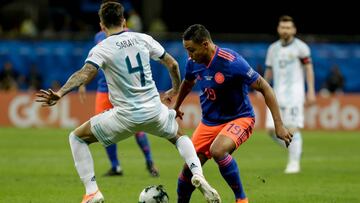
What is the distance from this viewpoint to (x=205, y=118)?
10.7m

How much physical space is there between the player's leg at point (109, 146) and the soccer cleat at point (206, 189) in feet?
15.8

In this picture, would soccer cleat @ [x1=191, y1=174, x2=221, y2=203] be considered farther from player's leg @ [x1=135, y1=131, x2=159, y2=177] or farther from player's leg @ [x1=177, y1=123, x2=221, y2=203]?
player's leg @ [x1=135, y1=131, x2=159, y2=177]

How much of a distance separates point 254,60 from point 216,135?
854 inches

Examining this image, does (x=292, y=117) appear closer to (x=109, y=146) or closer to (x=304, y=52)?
(x=304, y=52)

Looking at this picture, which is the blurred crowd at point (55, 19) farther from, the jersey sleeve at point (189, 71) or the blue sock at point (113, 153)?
the jersey sleeve at point (189, 71)

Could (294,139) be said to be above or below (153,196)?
below

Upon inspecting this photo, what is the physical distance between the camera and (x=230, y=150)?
33.6ft

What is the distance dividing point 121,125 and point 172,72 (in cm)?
103

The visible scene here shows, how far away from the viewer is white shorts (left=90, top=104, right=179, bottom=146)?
10.2 meters

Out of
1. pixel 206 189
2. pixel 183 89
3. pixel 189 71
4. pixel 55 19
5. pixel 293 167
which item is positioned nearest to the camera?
pixel 206 189

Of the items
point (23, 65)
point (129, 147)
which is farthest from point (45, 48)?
point (129, 147)

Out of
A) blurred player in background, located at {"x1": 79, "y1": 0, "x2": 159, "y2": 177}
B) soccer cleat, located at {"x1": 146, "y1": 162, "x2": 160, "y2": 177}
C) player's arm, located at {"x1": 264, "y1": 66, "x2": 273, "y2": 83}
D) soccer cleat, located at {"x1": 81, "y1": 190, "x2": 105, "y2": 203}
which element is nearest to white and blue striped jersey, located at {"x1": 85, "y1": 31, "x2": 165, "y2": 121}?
soccer cleat, located at {"x1": 81, "y1": 190, "x2": 105, "y2": 203}

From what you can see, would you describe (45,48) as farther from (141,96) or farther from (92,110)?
(141,96)

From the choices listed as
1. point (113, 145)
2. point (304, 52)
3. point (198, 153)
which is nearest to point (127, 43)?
point (198, 153)
